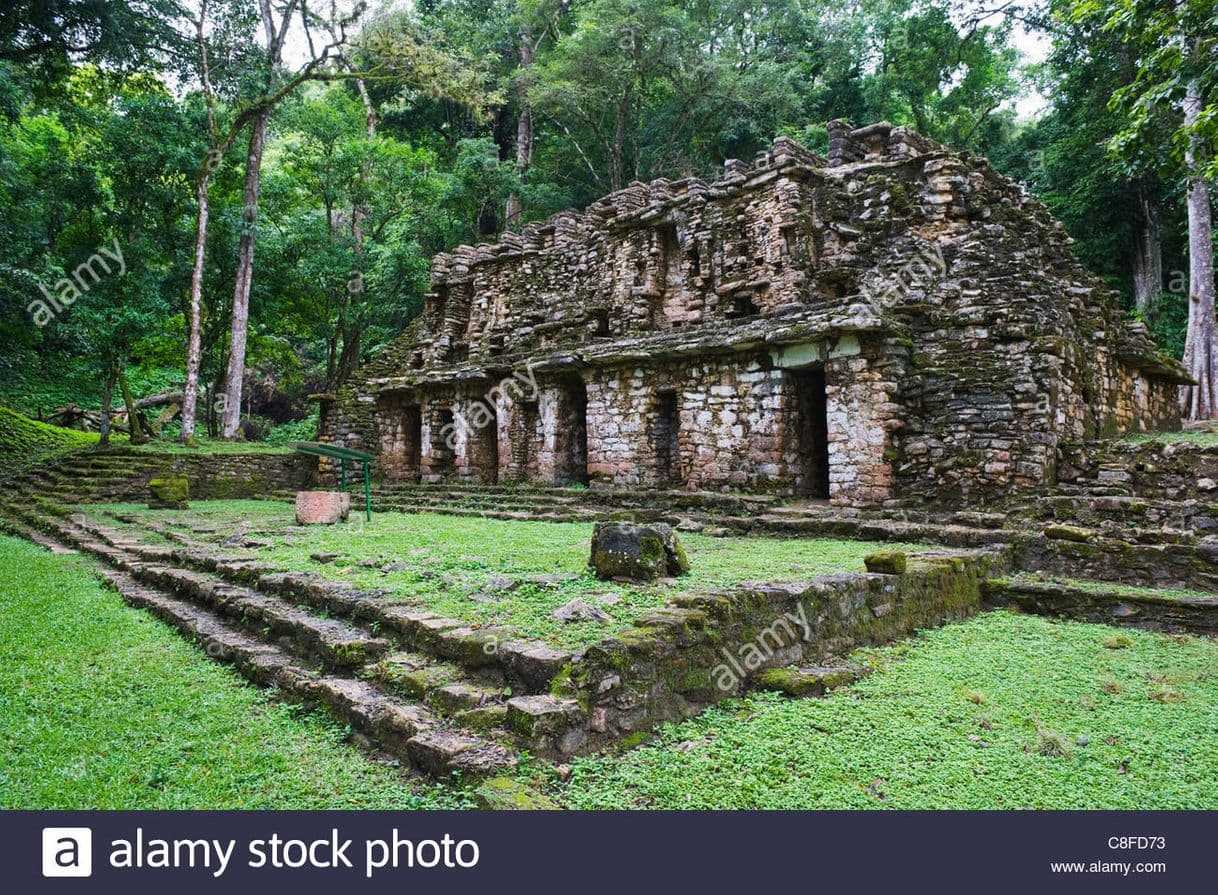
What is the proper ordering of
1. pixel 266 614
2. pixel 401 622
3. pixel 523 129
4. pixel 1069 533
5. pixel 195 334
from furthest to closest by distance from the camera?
pixel 523 129 < pixel 195 334 < pixel 1069 533 < pixel 266 614 < pixel 401 622

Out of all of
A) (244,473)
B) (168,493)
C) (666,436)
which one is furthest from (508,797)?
(244,473)

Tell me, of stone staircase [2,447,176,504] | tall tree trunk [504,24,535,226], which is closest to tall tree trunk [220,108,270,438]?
stone staircase [2,447,176,504]

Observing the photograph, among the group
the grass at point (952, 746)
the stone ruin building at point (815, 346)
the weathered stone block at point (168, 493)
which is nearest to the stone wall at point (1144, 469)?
the stone ruin building at point (815, 346)

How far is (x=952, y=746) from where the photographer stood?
12.6 ft

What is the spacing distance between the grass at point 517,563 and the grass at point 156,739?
1.25 meters

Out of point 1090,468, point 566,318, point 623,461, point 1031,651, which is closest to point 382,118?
point 566,318

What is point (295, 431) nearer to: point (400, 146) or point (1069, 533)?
point (400, 146)

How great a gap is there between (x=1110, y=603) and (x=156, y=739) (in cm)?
726

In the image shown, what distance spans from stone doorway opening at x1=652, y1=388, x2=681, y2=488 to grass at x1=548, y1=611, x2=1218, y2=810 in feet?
26.5

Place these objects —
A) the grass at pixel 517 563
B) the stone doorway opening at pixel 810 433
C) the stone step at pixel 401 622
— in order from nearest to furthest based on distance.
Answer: the stone step at pixel 401 622, the grass at pixel 517 563, the stone doorway opening at pixel 810 433

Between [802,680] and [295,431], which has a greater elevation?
[295,431]

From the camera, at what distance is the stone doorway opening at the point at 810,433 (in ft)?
37.9

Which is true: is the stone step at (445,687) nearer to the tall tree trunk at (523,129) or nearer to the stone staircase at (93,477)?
the stone staircase at (93,477)

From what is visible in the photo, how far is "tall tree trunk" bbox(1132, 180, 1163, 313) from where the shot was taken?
20.0 metres
